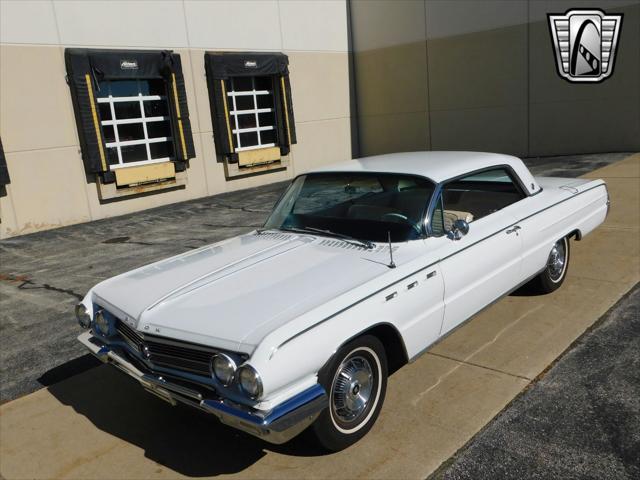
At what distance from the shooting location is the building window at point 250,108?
1356 centimetres

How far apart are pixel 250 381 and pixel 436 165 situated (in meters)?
2.50

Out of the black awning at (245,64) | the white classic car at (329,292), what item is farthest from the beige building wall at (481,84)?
the white classic car at (329,292)

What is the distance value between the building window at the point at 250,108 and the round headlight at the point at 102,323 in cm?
1039

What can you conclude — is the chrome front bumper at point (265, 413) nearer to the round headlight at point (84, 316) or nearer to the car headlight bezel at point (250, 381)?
the car headlight bezel at point (250, 381)

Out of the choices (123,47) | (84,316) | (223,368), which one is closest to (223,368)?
(223,368)

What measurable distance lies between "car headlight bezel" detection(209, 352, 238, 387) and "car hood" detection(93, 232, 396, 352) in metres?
0.06

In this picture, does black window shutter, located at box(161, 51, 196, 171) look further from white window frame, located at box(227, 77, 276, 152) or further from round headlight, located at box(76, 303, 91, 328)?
round headlight, located at box(76, 303, 91, 328)

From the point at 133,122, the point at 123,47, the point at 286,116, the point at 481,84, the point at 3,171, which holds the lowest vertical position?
the point at 3,171

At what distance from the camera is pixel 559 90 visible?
48.6 feet

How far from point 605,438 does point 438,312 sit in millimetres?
1185

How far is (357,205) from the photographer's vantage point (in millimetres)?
4328

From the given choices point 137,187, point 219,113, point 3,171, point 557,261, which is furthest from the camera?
point 219,113

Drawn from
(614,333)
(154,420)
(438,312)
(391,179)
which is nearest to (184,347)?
(154,420)

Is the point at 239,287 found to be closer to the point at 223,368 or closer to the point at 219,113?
the point at 223,368
